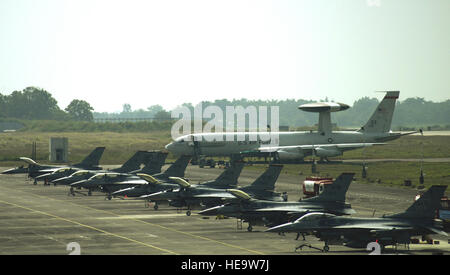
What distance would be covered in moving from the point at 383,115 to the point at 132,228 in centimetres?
8047

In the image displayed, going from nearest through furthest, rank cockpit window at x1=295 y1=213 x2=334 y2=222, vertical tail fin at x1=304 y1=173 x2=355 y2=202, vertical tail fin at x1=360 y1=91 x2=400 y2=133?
cockpit window at x1=295 y1=213 x2=334 y2=222 < vertical tail fin at x1=304 y1=173 x2=355 y2=202 < vertical tail fin at x1=360 y1=91 x2=400 y2=133

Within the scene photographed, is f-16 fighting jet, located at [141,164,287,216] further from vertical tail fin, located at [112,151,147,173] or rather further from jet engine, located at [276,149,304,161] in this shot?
jet engine, located at [276,149,304,161]

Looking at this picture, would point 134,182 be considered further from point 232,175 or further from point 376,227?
point 376,227

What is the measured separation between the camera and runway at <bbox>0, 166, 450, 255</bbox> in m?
45.8

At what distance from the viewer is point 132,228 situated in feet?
181

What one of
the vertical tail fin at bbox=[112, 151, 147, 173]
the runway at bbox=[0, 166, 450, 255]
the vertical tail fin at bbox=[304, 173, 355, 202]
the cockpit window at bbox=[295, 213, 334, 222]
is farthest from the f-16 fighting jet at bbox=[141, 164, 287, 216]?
the vertical tail fin at bbox=[112, 151, 147, 173]

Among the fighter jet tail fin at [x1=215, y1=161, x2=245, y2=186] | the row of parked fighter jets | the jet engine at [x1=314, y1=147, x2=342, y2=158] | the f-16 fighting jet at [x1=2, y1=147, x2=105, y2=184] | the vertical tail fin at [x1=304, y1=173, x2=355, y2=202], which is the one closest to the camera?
the row of parked fighter jets

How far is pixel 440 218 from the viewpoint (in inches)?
1977

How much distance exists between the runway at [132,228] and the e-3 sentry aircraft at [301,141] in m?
39.6
